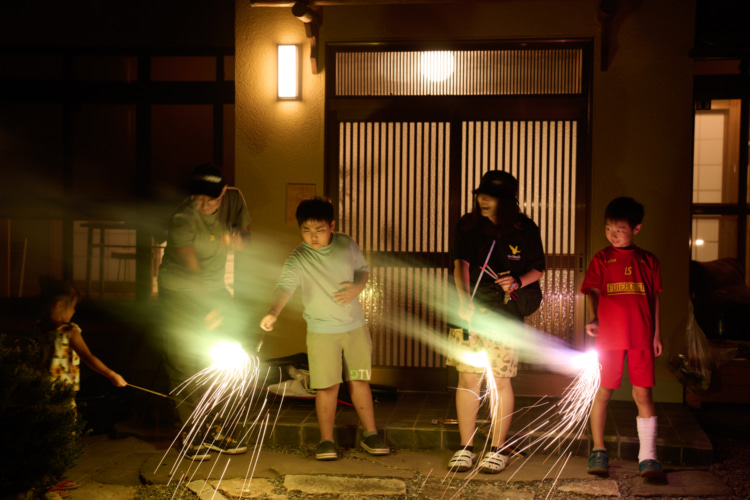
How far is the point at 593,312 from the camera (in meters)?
5.23

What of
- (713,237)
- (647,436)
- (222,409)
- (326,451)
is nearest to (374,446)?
(326,451)

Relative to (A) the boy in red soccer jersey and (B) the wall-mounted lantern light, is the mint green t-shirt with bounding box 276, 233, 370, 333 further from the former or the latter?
(B) the wall-mounted lantern light

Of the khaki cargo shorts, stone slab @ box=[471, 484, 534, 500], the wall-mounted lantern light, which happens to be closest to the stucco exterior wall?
the wall-mounted lantern light

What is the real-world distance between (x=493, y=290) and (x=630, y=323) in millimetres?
1063

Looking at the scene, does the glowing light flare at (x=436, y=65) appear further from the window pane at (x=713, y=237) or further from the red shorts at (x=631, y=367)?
the red shorts at (x=631, y=367)

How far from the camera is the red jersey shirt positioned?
5012mm

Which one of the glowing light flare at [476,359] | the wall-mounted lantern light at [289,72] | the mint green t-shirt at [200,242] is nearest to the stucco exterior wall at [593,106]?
the wall-mounted lantern light at [289,72]

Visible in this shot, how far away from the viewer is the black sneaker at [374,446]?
5.59 meters

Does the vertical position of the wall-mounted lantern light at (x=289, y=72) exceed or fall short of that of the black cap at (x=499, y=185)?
it exceeds it

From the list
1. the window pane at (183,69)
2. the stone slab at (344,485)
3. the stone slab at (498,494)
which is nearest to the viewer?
the stone slab at (498,494)

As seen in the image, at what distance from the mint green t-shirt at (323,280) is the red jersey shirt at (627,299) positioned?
201 centimetres

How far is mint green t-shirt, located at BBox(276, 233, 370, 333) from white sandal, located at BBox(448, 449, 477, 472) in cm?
132

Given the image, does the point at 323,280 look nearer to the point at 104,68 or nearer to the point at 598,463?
the point at 598,463

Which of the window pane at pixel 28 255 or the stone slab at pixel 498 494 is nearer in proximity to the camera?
the stone slab at pixel 498 494
